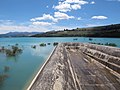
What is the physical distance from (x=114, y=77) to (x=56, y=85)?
3923 millimetres

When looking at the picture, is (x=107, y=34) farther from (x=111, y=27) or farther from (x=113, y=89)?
(x=113, y=89)

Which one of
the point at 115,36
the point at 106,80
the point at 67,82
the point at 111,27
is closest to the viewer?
the point at 67,82

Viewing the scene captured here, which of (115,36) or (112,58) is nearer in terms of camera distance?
(112,58)

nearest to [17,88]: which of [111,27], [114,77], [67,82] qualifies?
[67,82]

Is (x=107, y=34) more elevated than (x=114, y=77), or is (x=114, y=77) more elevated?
(x=114, y=77)

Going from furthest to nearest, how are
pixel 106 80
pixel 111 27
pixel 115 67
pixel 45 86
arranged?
1. pixel 111 27
2. pixel 115 67
3. pixel 106 80
4. pixel 45 86

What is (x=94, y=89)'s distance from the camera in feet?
30.6

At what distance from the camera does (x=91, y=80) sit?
1113cm

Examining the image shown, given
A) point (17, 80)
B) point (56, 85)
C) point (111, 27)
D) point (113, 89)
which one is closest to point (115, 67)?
point (113, 89)

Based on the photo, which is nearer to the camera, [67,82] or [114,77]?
A: [67,82]

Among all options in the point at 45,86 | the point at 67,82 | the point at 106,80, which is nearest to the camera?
the point at 45,86

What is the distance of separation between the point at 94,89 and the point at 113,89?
2.60 ft

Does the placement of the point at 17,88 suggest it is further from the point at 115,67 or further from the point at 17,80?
the point at 115,67

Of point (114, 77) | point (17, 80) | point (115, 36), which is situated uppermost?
point (114, 77)
